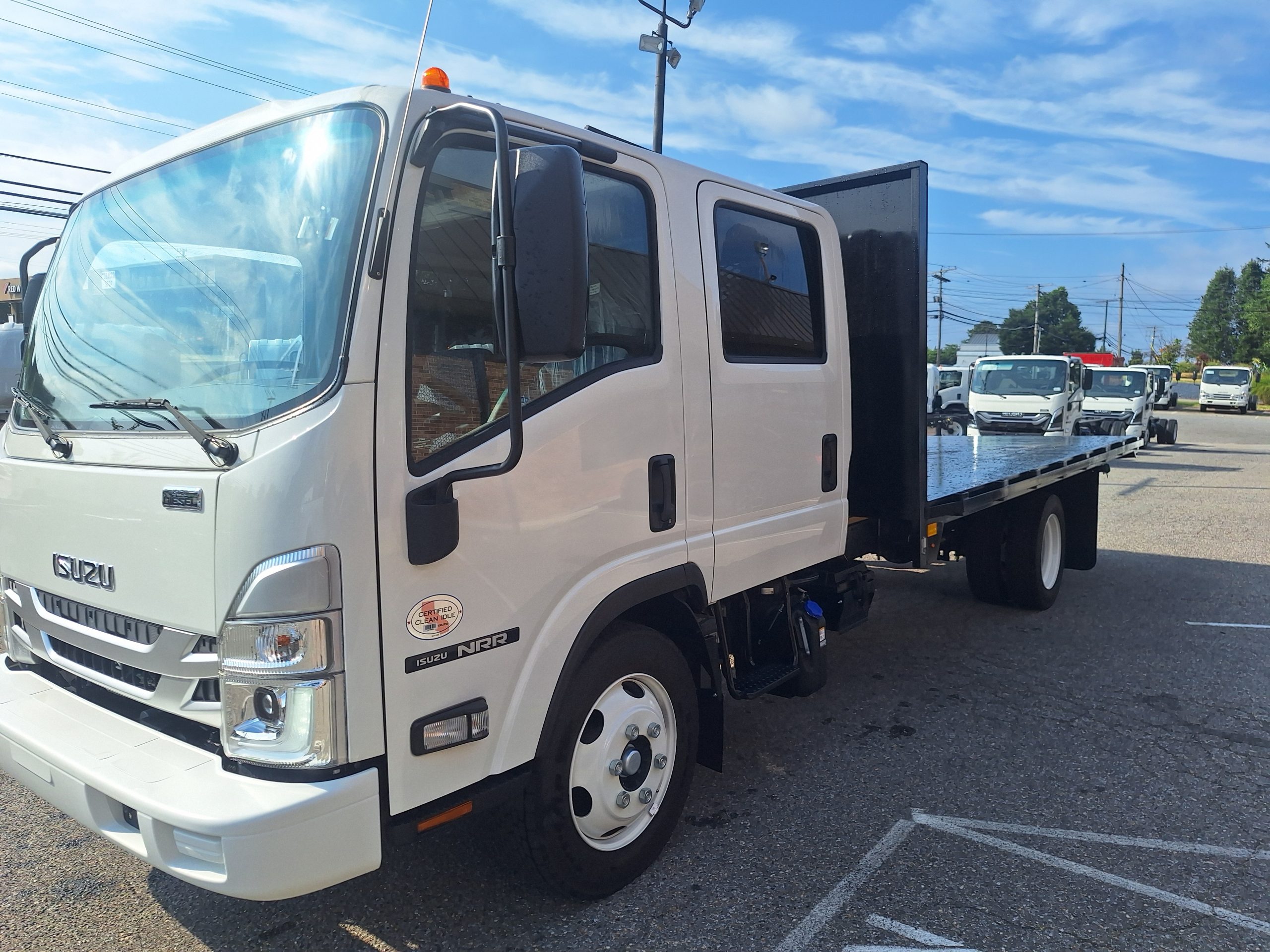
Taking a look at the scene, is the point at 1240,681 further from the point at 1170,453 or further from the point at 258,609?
the point at 1170,453

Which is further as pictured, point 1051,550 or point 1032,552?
point 1051,550

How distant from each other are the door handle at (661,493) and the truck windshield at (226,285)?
1.14m

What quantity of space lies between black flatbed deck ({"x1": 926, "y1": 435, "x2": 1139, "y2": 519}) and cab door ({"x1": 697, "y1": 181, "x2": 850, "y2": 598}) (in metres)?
0.83

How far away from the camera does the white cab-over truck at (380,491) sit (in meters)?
2.13

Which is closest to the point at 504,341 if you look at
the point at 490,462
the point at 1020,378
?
the point at 490,462

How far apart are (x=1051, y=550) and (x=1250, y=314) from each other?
64970 millimetres

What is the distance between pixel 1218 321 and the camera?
84.7 m

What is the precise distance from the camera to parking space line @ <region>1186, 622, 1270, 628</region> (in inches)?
248

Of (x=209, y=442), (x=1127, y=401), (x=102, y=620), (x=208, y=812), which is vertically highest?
(x=209, y=442)

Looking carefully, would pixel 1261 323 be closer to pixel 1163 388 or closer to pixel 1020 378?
pixel 1163 388

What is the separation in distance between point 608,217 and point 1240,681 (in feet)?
15.0

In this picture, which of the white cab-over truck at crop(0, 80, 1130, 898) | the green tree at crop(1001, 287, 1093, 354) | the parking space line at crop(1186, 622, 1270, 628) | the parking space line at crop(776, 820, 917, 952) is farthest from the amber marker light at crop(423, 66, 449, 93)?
the green tree at crop(1001, 287, 1093, 354)

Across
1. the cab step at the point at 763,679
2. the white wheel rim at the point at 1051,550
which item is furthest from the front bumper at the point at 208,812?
the white wheel rim at the point at 1051,550

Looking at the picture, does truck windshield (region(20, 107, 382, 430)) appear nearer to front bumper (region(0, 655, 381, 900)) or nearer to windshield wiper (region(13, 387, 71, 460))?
windshield wiper (region(13, 387, 71, 460))
